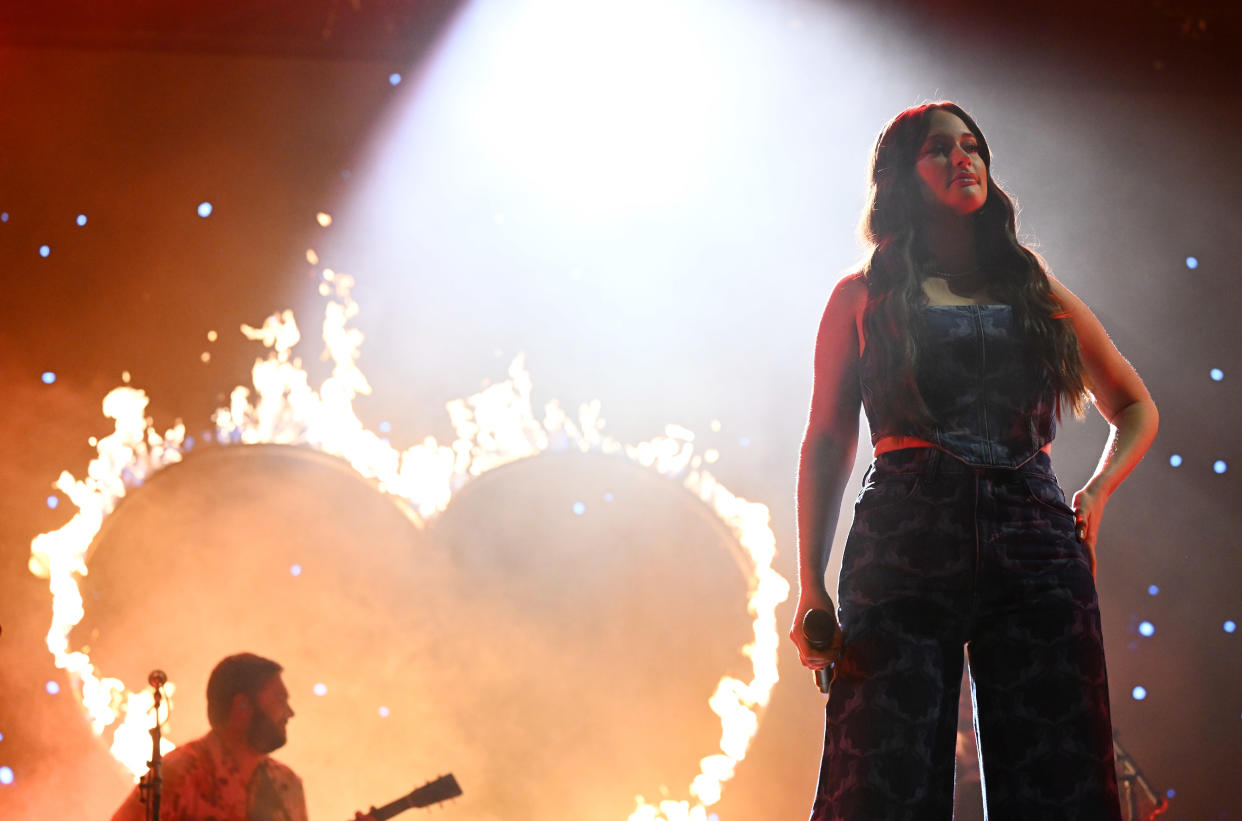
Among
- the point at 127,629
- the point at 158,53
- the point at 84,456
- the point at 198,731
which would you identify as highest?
the point at 158,53

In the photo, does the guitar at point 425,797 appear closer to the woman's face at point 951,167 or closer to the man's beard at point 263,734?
the man's beard at point 263,734

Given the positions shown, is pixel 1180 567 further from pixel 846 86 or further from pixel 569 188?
pixel 569 188

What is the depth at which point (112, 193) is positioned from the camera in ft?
11.5

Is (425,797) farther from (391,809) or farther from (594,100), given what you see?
(594,100)

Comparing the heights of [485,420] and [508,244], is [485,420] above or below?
below

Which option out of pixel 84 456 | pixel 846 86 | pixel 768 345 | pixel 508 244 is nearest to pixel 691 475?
pixel 768 345

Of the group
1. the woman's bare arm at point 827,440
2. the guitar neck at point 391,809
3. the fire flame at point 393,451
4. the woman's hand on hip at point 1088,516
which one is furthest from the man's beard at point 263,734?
the woman's hand on hip at point 1088,516

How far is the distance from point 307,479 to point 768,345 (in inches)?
68.1

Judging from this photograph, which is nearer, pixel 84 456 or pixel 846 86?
pixel 84 456

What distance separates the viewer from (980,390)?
46.6 inches

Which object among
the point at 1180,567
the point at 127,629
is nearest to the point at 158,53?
the point at 127,629

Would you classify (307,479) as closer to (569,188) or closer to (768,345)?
(569,188)

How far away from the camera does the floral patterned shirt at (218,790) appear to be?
2.64 metres

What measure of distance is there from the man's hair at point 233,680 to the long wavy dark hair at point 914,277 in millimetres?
2359
